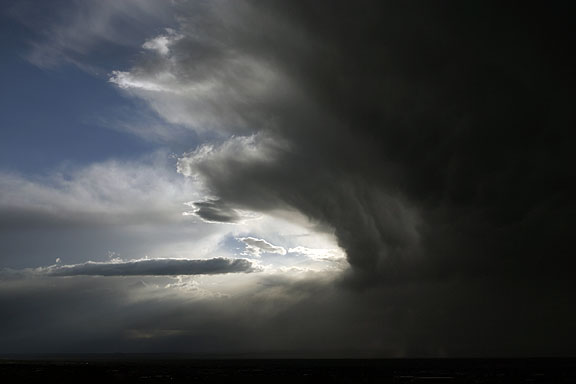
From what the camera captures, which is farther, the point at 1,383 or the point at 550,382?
the point at 550,382

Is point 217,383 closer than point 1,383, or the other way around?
point 1,383

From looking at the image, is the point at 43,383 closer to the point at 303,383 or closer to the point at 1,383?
the point at 1,383

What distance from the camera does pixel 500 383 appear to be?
Answer: 11381cm

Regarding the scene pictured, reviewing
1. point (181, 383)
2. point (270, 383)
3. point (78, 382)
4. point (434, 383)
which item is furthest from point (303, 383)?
point (78, 382)

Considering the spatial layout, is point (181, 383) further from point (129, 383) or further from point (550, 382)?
point (550, 382)

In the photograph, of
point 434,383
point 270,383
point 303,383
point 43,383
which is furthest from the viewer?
point 434,383

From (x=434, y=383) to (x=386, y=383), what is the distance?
18.3 m

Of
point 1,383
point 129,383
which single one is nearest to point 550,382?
point 129,383

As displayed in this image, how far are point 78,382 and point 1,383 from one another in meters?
15.3

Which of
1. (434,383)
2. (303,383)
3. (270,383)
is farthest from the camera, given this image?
(434,383)

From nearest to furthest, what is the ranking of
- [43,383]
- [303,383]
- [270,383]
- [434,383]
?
1. [43,383]
2. [303,383]
3. [270,383]
4. [434,383]

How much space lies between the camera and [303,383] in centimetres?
10350

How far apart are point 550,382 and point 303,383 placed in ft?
235

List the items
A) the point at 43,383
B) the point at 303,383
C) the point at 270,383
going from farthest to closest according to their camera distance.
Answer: the point at 270,383 → the point at 303,383 → the point at 43,383
